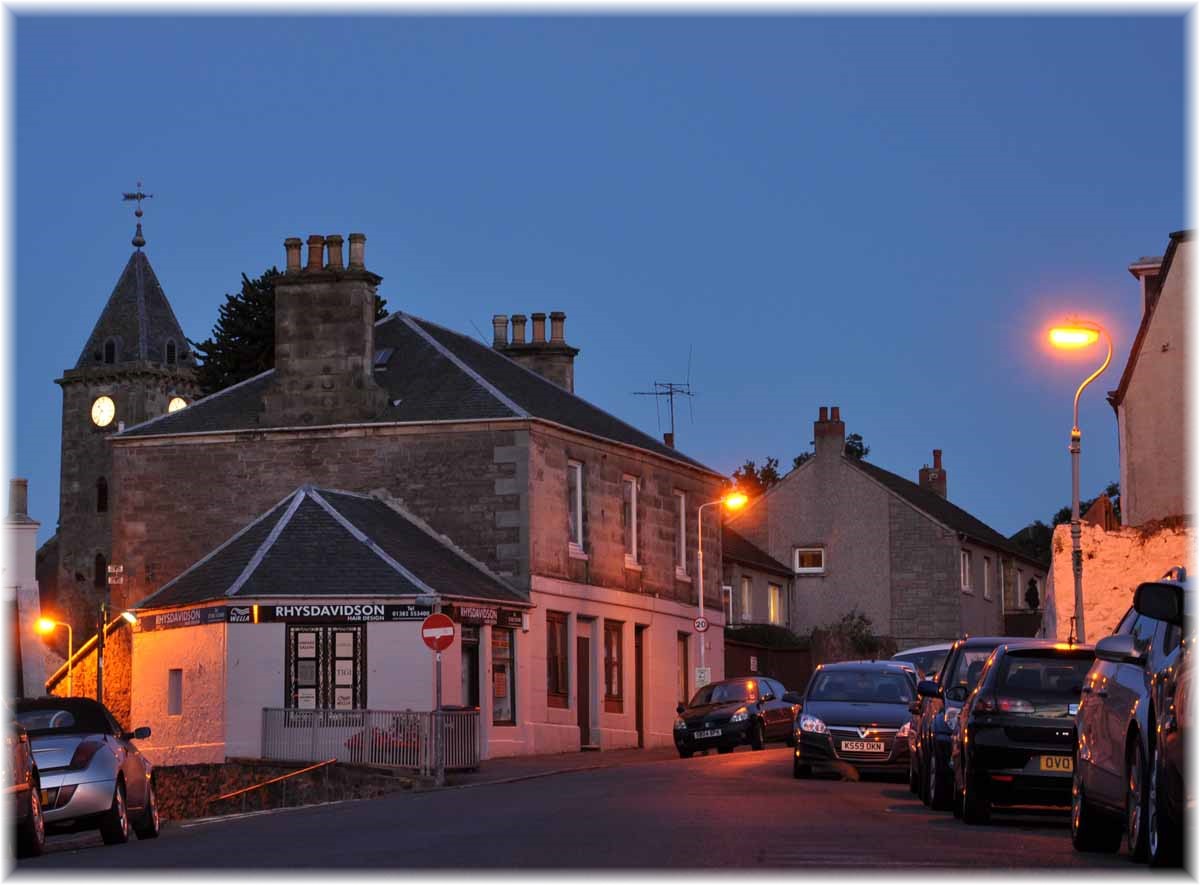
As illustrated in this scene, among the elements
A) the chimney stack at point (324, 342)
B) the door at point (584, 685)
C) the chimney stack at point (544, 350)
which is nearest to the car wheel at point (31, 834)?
the chimney stack at point (324, 342)

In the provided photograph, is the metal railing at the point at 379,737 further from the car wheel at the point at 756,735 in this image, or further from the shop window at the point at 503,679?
the car wheel at the point at 756,735

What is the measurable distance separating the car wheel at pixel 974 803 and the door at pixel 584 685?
29.2m

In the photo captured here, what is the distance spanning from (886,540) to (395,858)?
57.2 meters

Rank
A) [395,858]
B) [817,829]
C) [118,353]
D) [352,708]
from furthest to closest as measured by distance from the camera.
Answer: [118,353]
[352,708]
[817,829]
[395,858]

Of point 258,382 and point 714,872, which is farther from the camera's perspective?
point 258,382

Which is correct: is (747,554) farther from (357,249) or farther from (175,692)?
(175,692)

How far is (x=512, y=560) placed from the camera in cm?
4547

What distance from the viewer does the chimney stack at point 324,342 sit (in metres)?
47.1

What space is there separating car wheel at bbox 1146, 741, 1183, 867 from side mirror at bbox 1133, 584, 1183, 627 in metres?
0.73

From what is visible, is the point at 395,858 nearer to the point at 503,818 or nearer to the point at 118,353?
the point at 503,818

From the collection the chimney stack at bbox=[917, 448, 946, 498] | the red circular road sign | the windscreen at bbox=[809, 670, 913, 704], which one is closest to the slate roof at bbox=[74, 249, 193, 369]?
the chimney stack at bbox=[917, 448, 946, 498]

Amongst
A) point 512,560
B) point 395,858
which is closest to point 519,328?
point 512,560

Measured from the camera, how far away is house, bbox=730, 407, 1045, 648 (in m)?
70.4

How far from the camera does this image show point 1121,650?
44.1 ft
